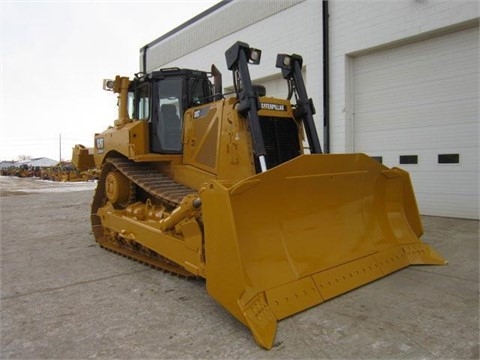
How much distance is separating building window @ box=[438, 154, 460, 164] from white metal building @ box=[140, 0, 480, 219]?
2 cm

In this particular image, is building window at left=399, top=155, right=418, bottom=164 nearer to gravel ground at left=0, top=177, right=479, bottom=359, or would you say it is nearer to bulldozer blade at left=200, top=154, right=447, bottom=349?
gravel ground at left=0, top=177, right=479, bottom=359

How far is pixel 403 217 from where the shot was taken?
4852 mm

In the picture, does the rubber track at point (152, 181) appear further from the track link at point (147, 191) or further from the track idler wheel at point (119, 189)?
the track idler wheel at point (119, 189)

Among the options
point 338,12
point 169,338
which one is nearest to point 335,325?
point 169,338

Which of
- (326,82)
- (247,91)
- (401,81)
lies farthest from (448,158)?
(247,91)

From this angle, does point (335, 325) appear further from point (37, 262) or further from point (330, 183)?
point (37, 262)

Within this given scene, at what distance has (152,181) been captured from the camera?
17.2ft

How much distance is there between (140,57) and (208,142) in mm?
14822

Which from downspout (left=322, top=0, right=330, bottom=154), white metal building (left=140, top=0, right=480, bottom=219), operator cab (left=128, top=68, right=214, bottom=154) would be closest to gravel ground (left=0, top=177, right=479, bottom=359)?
operator cab (left=128, top=68, right=214, bottom=154)

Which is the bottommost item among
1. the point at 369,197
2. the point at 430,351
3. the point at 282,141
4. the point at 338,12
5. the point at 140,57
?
the point at 430,351

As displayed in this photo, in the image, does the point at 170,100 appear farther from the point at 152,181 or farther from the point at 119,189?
the point at 119,189

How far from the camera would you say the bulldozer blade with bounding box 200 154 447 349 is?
3.14m

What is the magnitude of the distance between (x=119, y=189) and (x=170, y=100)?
1514mm

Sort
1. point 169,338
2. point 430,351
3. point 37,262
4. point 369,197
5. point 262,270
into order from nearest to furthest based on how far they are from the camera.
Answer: point 430,351 → point 169,338 → point 262,270 → point 369,197 → point 37,262
